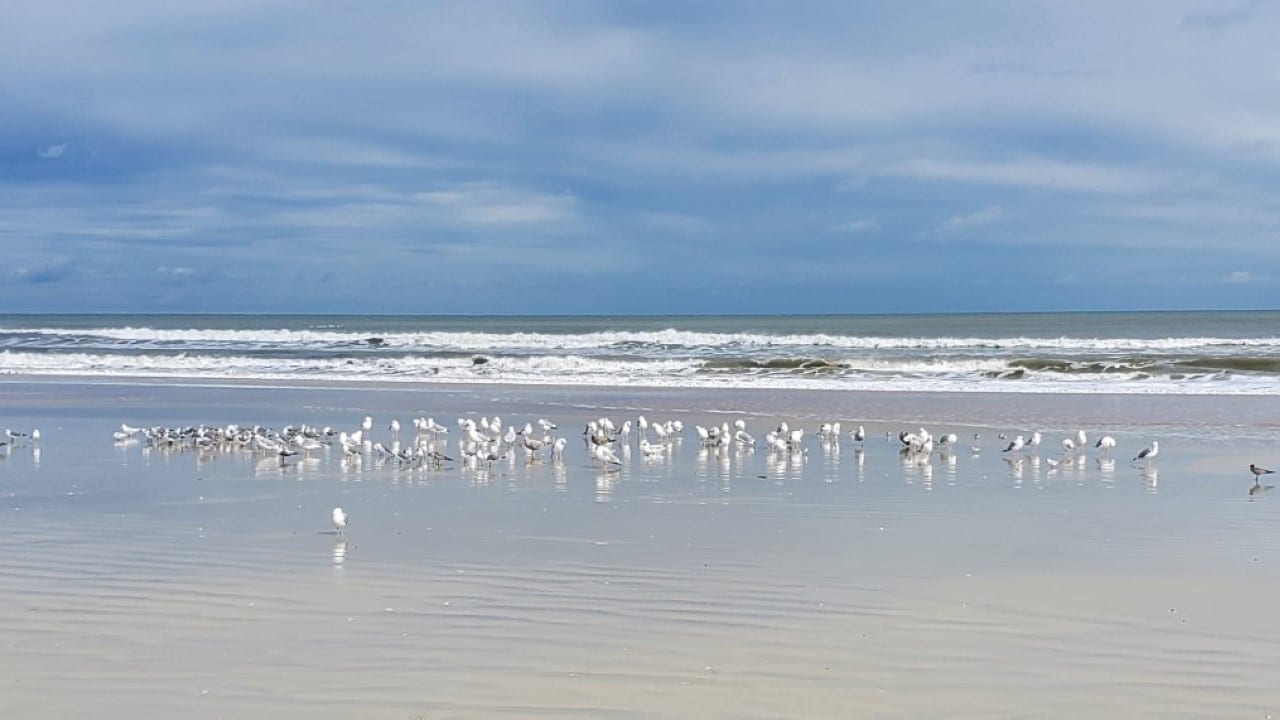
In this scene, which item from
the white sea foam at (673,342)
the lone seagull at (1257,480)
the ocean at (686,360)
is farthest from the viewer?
the white sea foam at (673,342)

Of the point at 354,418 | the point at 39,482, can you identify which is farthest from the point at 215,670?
the point at 354,418

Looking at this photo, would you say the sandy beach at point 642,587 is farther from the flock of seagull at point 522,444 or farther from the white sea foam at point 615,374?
the white sea foam at point 615,374

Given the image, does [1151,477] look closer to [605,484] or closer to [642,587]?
[605,484]

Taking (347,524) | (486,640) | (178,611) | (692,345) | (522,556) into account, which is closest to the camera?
(486,640)

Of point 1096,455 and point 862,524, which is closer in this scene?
point 862,524

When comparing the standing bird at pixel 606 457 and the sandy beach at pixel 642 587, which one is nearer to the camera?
the sandy beach at pixel 642 587

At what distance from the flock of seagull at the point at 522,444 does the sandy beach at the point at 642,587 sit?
279mm

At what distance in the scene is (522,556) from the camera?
8.25 m

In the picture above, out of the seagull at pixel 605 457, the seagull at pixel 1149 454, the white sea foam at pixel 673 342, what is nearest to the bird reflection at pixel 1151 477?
the seagull at pixel 1149 454

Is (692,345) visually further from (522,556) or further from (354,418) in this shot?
(522,556)

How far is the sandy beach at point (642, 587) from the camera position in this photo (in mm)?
5395

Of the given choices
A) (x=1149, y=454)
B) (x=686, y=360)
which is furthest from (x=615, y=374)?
(x=1149, y=454)

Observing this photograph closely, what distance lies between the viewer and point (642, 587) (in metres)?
7.30

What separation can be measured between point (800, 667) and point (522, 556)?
2912 millimetres
